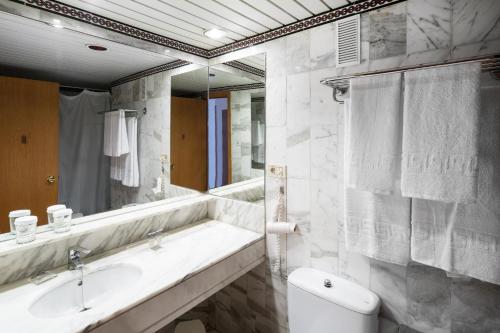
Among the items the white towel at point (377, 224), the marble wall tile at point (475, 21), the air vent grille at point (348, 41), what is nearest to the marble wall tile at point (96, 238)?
the white towel at point (377, 224)

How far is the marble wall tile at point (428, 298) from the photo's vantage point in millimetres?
1127

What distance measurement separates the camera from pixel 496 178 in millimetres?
940

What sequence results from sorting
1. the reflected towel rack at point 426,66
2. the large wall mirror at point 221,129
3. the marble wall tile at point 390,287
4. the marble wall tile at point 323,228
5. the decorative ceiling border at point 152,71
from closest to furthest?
the reflected towel rack at point 426,66 < the marble wall tile at point 390,287 < the marble wall tile at point 323,228 < the decorative ceiling border at point 152,71 < the large wall mirror at point 221,129

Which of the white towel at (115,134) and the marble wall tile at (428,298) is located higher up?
the white towel at (115,134)

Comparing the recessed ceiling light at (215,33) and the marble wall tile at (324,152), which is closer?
the marble wall tile at (324,152)

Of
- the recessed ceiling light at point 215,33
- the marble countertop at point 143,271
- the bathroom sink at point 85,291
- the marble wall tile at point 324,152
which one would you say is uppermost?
the recessed ceiling light at point 215,33

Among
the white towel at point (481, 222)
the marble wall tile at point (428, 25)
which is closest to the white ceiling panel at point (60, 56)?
the marble wall tile at point (428, 25)

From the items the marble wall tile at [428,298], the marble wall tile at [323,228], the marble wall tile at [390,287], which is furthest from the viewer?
the marble wall tile at [323,228]

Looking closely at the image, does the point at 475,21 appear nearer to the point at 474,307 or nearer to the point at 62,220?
the point at 474,307

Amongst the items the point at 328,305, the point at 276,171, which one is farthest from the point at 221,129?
the point at 328,305

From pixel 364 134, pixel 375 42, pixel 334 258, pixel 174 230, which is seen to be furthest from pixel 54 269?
pixel 375 42

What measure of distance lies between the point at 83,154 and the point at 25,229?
47 cm

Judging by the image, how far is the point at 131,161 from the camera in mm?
1756

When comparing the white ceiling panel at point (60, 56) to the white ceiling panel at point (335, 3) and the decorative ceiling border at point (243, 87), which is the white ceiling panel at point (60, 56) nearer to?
the decorative ceiling border at point (243, 87)
